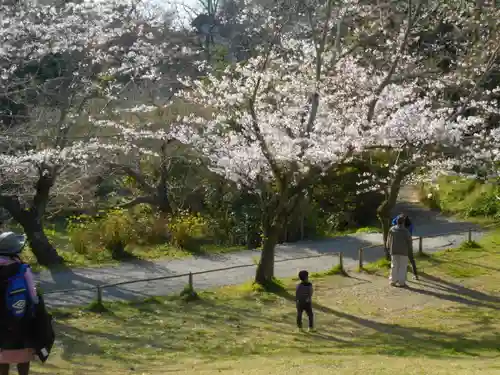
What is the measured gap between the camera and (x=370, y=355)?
Result: 791 cm

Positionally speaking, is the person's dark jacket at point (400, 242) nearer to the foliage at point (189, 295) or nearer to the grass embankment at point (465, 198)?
the foliage at point (189, 295)

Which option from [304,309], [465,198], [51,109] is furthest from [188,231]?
[465,198]

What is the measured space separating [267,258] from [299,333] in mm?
2819

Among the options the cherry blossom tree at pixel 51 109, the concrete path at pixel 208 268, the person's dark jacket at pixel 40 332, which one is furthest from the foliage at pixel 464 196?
the person's dark jacket at pixel 40 332

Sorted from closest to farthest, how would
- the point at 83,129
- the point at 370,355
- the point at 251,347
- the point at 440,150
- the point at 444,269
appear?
the point at 370,355
the point at 251,347
the point at 444,269
the point at 440,150
the point at 83,129

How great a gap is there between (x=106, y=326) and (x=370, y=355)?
13.7 ft

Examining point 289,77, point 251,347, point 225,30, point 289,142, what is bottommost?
point 251,347

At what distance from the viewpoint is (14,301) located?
168 inches

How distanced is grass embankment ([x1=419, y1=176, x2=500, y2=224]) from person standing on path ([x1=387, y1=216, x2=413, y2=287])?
9.00 m

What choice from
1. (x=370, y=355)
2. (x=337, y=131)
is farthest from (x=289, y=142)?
(x=370, y=355)

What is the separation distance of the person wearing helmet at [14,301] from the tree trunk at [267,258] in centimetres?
771

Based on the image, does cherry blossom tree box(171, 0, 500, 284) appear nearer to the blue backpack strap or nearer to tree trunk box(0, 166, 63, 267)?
tree trunk box(0, 166, 63, 267)

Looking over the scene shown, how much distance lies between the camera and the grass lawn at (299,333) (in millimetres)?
7230

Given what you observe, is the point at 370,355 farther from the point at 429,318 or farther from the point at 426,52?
the point at 426,52
